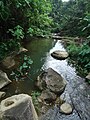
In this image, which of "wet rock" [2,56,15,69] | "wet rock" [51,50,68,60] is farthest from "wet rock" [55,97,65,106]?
"wet rock" [51,50,68,60]

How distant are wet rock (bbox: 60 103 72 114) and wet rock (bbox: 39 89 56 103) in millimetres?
526

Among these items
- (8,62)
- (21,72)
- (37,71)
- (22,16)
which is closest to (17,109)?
(21,72)

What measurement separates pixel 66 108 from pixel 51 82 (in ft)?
5.13

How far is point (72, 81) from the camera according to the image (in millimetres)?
8344

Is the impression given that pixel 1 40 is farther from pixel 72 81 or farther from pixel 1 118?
pixel 1 118

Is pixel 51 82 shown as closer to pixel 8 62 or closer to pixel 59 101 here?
pixel 59 101

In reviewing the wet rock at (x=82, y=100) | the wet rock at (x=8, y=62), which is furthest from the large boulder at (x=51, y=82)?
the wet rock at (x=8, y=62)

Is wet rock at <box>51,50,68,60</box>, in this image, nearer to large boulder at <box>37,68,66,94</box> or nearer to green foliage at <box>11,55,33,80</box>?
green foliage at <box>11,55,33,80</box>

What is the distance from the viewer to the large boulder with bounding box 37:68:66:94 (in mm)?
7196

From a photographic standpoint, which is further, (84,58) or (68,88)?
(84,58)

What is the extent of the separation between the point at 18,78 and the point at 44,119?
293cm

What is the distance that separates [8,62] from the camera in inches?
359

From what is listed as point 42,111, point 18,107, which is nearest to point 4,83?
point 42,111

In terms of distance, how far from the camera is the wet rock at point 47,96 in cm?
660
